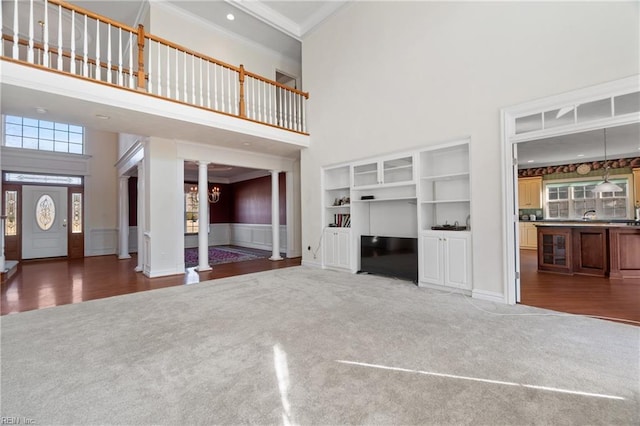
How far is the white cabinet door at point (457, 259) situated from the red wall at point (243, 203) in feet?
18.7

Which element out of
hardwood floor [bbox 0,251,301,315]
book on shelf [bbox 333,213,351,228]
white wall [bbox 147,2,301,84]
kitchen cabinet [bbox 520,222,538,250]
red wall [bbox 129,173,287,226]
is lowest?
hardwood floor [bbox 0,251,301,315]

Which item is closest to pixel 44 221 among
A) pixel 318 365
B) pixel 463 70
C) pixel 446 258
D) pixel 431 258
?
pixel 318 365

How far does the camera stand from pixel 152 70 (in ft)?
17.6

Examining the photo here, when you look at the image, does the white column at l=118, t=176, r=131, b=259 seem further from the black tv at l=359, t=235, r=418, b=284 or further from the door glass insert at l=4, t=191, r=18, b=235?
the black tv at l=359, t=235, r=418, b=284

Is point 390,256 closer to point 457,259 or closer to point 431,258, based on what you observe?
point 431,258

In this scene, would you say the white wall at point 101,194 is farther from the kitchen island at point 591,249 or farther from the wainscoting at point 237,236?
the kitchen island at point 591,249

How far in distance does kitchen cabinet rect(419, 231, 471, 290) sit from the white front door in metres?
9.84

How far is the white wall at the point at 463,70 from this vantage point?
3.15 meters

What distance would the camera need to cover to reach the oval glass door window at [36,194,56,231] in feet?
25.7

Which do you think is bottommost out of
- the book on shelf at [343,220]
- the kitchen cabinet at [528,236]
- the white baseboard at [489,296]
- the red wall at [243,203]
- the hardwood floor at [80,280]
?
the hardwood floor at [80,280]

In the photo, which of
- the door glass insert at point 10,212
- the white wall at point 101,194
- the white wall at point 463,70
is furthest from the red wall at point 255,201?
the door glass insert at point 10,212

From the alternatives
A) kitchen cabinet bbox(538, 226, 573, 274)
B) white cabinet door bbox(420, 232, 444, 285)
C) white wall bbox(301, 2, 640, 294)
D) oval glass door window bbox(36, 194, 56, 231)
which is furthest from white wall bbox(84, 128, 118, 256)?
kitchen cabinet bbox(538, 226, 573, 274)

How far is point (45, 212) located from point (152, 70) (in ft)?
19.2

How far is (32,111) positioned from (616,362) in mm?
7274
